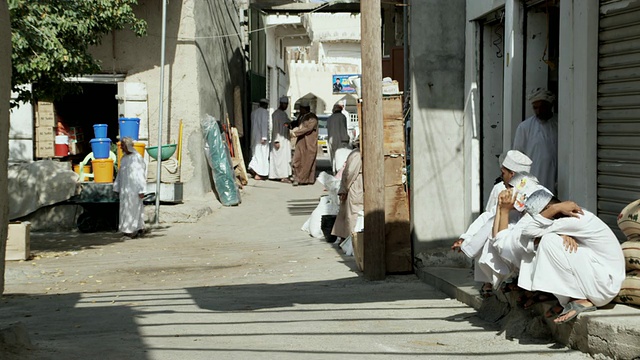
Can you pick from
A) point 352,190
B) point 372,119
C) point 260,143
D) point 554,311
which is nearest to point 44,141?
point 260,143

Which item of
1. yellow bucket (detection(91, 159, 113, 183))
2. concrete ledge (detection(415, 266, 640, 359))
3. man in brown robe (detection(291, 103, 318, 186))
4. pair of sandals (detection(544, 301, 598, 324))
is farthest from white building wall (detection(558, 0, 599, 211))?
man in brown robe (detection(291, 103, 318, 186))

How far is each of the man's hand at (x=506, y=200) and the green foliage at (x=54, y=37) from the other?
6.46 m

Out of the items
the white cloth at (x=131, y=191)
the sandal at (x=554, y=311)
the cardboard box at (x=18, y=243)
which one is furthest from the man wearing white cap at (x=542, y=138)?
the white cloth at (x=131, y=191)

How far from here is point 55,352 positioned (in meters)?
Answer: 5.88

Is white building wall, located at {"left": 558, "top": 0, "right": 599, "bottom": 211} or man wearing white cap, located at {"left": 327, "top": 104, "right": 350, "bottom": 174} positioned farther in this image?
man wearing white cap, located at {"left": 327, "top": 104, "right": 350, "bottom": 174}

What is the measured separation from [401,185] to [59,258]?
4899mm

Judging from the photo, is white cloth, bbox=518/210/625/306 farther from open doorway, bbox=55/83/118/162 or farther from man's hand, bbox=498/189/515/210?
open doorway, bbox=55/83/118/162

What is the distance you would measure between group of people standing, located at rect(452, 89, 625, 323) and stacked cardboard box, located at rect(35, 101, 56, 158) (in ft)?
36.0

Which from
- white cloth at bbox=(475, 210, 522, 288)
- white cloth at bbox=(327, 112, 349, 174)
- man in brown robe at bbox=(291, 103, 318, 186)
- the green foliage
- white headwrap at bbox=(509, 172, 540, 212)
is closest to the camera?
white cloth at bbox=(475, 210, 522, 288)

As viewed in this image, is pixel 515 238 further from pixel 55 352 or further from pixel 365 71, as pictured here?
pixel 365 71

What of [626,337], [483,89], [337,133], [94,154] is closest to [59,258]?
[94,154]

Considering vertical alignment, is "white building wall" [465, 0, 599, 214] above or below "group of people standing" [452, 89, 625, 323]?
above

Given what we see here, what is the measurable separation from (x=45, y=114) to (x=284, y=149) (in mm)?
6407

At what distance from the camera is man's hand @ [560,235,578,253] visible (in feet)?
19.4
